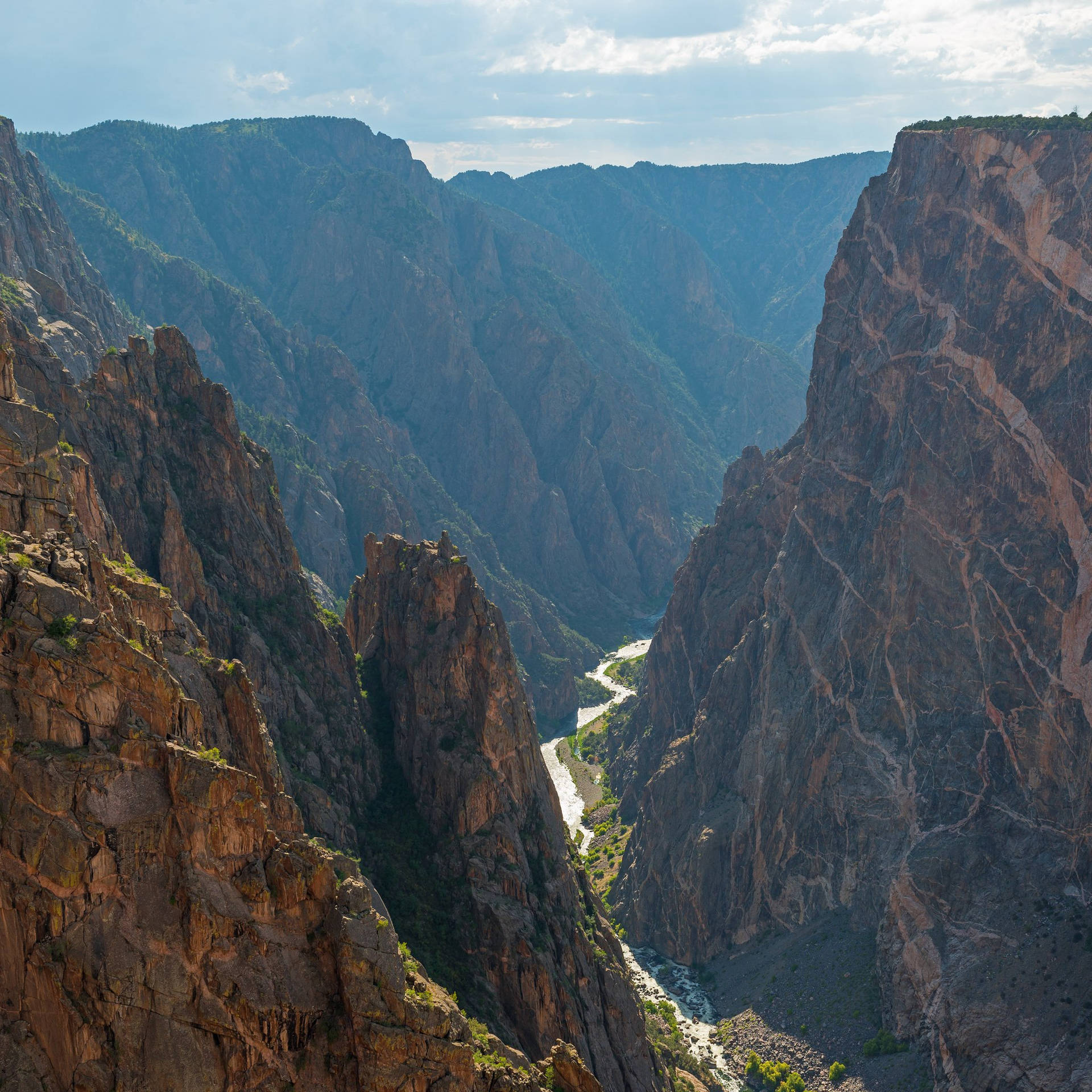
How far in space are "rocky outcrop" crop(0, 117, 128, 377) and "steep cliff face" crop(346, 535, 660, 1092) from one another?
58.1 metres

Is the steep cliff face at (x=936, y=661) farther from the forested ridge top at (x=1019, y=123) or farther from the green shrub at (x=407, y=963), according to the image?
the green shrub at (x=407, y=963)

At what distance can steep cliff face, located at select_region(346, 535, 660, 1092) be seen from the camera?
7225 centimetres

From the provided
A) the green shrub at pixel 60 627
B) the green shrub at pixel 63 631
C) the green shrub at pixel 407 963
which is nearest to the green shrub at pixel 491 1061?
the green shrub at pixel 407 963

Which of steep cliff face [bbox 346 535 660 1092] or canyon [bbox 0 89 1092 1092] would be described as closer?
canyon [bbox 0 89 1092 1092]

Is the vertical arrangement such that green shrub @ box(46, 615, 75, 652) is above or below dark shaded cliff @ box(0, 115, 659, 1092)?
above

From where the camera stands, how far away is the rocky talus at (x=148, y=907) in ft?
127

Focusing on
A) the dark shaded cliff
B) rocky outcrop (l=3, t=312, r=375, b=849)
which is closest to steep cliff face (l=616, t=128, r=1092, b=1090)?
rocky outcrop (l=3, t=312, r=375, b=849)

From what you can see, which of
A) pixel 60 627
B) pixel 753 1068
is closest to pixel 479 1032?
pixel 60 627

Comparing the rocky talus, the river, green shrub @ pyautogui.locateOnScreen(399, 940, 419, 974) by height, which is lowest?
the river

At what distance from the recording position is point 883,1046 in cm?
9800

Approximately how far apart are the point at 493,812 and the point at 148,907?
40887 millimetres

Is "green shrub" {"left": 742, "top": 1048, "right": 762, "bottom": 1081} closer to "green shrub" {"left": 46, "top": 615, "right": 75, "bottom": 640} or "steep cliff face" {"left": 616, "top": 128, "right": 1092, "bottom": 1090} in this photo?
"steep cliff face" {"left": 616, "top": 128, "right": 1092, "bottom": 1090}

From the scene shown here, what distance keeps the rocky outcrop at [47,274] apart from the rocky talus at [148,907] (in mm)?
92717

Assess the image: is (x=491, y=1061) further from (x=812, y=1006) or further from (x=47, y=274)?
(x=47, y=274)
